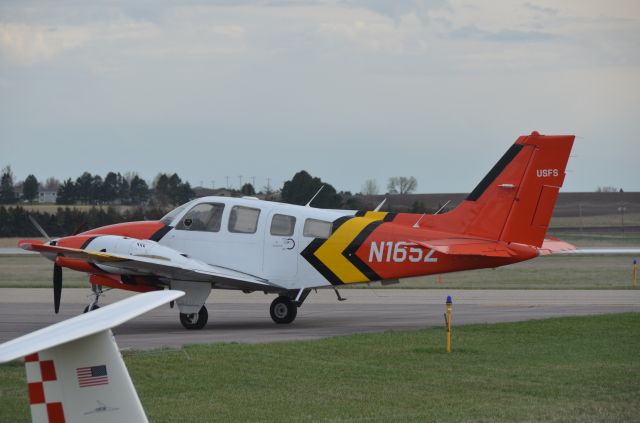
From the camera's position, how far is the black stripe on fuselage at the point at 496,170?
20609mm

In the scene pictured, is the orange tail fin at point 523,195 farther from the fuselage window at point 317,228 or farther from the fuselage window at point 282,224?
the fuselage window at point 282,224

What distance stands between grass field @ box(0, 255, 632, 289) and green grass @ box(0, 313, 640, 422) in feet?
65.3

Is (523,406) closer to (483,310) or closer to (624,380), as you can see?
(624,380)

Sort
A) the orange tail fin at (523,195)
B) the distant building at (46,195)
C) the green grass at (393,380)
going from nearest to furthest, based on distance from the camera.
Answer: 1. the green grass at (393,380)
2. the orange tail fin at (523,195)
3. the distant building at (46,195)

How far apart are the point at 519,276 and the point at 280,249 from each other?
25.0 metres

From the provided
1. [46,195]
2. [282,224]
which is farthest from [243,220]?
[46,195]

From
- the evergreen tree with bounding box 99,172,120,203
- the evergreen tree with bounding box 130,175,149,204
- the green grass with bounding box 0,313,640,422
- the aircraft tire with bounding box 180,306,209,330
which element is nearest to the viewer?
the green grass with bounding box 0,313,640,422

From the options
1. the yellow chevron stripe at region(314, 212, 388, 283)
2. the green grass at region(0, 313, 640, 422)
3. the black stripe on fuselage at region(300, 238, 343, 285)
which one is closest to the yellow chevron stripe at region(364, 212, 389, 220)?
the yellow chevron stripe at region(314, 212, 388, 283)

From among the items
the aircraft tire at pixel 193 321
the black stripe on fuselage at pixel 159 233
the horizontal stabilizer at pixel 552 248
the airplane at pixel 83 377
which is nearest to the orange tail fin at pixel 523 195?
the horizontal stabilizer at pixel 552 248

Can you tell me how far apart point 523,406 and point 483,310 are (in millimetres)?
14025

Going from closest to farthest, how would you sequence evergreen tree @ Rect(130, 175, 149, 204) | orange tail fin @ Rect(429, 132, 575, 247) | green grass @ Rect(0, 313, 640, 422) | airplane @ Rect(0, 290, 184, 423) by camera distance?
airplane @ Rect(0, 290, 184, 423), green grass @ Rect(0, 313, 640, 422), orange tail fin @ Rect(429, 132, 575, 247), evergreen tree @ Rect(130, 175, 149, 204)

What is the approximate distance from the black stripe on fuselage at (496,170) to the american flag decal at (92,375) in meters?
16.2

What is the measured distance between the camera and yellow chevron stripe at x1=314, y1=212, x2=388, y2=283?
67.5 ft

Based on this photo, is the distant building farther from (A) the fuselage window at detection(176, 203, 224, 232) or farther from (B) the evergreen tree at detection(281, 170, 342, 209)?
(A) the fuselage window at detection(176, 203, 224, 232)
